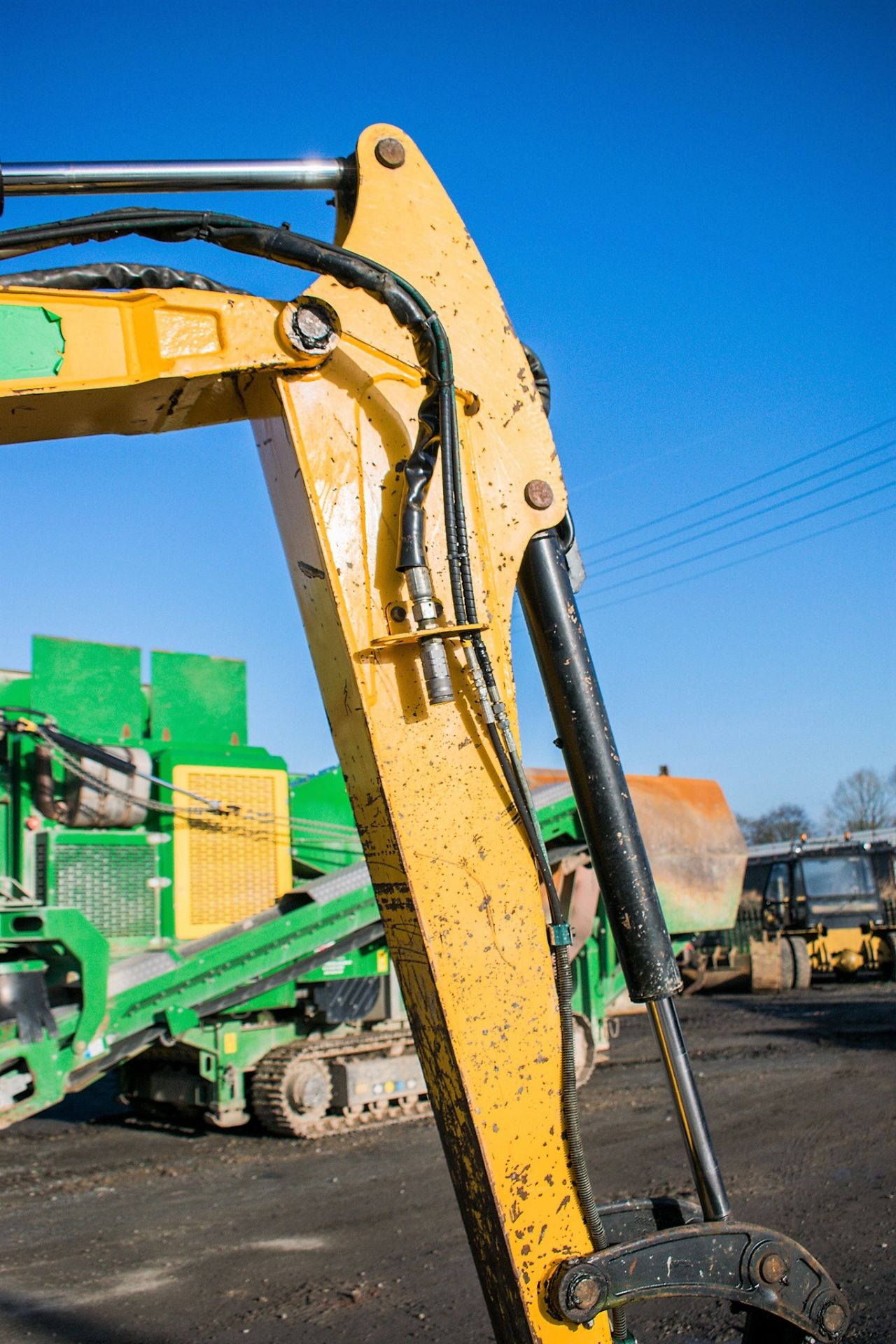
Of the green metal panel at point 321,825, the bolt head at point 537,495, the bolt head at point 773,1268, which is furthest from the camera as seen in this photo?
the green metal panel at point 321,825

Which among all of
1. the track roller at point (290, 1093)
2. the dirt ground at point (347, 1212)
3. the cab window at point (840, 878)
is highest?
the cab window at point (840, 878)

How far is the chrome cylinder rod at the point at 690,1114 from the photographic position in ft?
7.63

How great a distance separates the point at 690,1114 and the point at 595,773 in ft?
2.32

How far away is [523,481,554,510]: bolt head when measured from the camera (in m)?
2.47

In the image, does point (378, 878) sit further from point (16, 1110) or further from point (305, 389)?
point (16, 1110)

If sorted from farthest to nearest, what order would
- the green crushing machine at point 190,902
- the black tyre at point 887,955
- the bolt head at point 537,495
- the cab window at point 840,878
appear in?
the cab window at point 840,878, the black tyre at point 887,955, the green crushing machine at point 190,902, the bolt head at point 537,495

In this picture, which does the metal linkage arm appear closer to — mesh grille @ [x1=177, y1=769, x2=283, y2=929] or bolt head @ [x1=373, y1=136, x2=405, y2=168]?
bolt head @ [x1=373, y1=136, x2=405, y2=168]

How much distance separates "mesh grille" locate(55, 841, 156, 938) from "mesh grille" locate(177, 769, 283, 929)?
301mm

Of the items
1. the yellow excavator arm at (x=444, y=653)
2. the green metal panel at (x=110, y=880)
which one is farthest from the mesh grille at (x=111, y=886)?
the yellow excavator arm at (x=444, y=653)

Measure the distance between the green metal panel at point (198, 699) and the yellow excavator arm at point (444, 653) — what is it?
22.1ft

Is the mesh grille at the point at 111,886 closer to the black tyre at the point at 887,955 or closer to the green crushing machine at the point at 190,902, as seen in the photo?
the green crushing machine at the point at 190,902

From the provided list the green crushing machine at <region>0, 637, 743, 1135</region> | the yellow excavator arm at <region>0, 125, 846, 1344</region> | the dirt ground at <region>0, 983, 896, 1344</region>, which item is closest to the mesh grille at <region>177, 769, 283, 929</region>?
the green crushing machine at <region>0, 637, 743, 1135</region>

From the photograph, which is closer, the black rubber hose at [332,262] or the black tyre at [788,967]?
the black rubber hose at [332,262]

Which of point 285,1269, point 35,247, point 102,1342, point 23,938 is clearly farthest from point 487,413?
point 23,938
